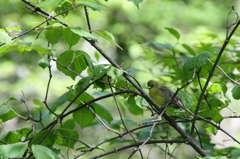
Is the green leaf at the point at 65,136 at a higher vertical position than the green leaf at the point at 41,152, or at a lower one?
higher

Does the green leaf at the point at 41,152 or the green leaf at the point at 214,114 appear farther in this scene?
the green leaf at the point at 214,114

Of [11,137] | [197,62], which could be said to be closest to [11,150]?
[11,137]

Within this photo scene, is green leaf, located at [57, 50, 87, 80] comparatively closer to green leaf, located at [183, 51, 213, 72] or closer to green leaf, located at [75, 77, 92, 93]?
green leaf, located at [75, 77, 92, 93]

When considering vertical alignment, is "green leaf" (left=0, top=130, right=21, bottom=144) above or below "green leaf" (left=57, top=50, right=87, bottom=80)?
below

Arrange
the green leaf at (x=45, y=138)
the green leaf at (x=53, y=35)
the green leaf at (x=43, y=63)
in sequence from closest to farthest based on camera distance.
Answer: the green leaf at (x=43, y=63) → the green leaf at (x=53, y=35) → the green leaf at (x=45, y=138)

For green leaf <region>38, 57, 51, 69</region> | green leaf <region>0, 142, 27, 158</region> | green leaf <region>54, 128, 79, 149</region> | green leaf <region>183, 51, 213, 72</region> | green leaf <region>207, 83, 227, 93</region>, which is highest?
green leaf <region>207, 83, 227, 93</region>

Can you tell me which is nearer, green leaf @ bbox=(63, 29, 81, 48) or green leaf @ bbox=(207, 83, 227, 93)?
green leaf @ bbox=(63, 29, 81, 48)

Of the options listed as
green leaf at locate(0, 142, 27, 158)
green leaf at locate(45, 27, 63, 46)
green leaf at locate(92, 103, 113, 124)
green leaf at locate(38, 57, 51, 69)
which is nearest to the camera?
green leaf at locate(0, 142, 27, 158)

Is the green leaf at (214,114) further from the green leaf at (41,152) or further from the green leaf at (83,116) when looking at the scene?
the green leaf at (41,152)

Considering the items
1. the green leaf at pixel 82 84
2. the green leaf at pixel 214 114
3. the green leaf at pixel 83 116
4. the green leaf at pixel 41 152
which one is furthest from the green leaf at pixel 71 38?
the green leaf at pixel 214 114

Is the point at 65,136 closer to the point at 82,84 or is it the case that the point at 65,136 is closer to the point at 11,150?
the point at 82,84

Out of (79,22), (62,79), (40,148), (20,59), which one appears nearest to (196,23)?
(79,22)

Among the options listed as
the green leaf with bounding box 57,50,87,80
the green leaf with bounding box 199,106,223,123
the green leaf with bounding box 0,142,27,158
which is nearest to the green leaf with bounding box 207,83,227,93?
the green leaf with bounding box 199,106,223,123

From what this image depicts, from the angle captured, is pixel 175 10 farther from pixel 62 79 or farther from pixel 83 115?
pixel 83 115
